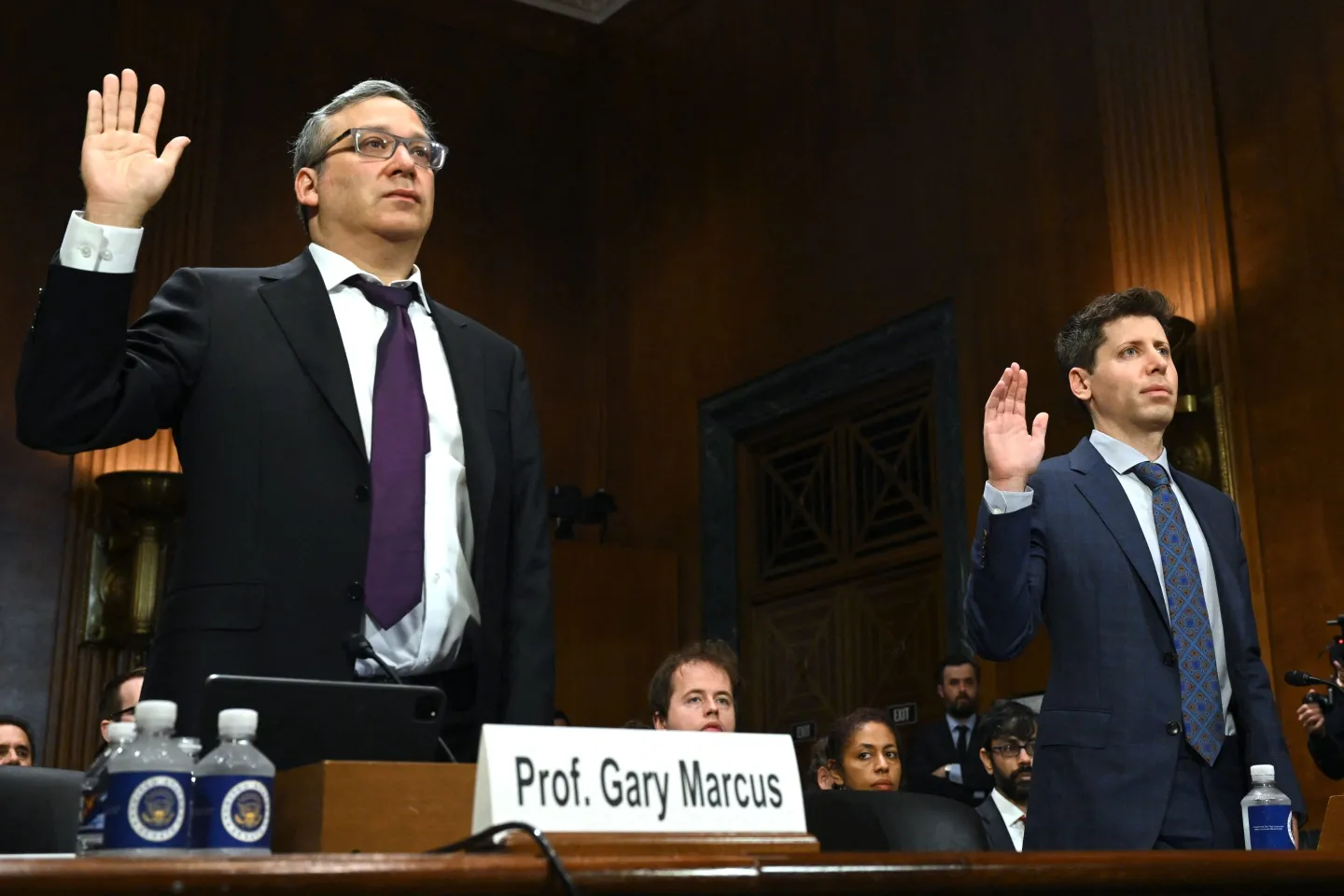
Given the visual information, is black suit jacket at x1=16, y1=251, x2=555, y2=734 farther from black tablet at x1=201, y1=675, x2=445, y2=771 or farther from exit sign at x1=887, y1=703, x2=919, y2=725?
exit sign at x1=887, y1=703, x2=919, y2=725

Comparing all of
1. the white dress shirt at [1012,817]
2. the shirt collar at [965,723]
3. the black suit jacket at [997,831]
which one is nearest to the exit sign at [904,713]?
the shirt collar at [965,723]

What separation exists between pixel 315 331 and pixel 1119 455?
1.33 metres

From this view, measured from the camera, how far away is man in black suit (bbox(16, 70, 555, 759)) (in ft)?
5.39

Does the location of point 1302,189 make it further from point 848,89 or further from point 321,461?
point 321,461

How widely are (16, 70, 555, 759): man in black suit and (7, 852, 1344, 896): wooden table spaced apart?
56 centimetres

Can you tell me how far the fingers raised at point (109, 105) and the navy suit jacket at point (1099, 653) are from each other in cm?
129

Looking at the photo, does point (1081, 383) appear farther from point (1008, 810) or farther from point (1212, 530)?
point (1008, 810)

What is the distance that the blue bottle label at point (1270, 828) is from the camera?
2020 millimetres

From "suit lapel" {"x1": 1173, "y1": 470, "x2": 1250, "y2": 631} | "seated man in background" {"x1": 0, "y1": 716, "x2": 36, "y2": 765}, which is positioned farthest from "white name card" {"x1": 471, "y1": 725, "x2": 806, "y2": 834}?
"seated man in background" {"x1": 0, "y1": 716, "x2": 36, "y2": 765}

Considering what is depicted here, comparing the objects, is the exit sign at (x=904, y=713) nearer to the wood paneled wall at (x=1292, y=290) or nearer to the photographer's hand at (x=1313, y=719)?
the wood paneled wall at (x=1292, y=290)

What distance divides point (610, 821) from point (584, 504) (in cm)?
655

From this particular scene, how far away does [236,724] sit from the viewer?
1.20 meters

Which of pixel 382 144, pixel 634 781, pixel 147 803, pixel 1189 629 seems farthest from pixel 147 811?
pixel 1189 629

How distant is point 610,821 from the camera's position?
A: 46.4 inches
